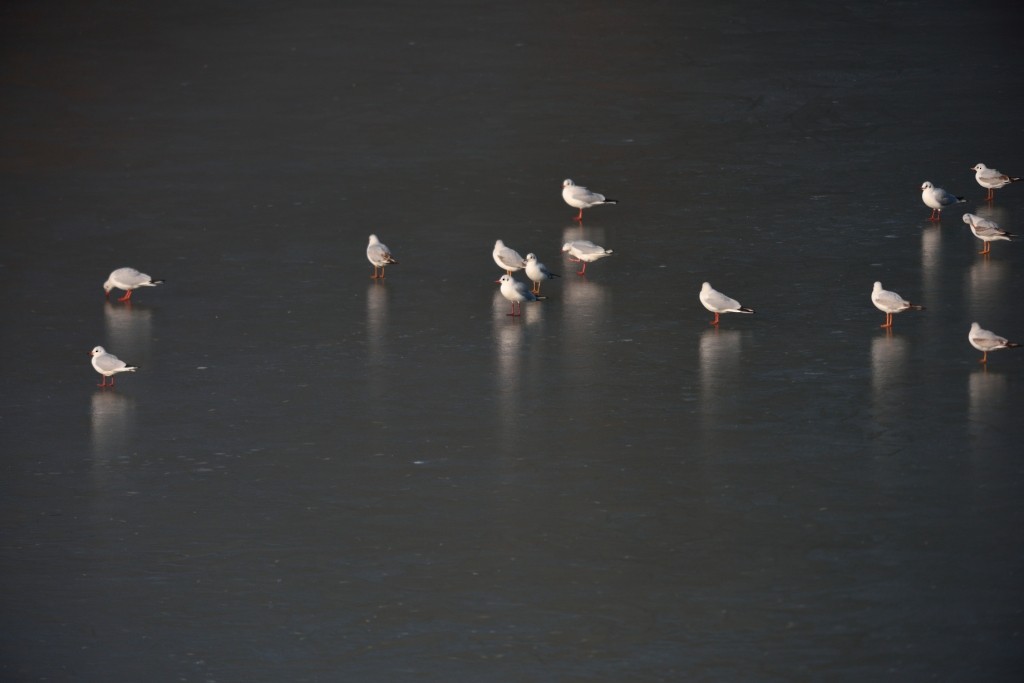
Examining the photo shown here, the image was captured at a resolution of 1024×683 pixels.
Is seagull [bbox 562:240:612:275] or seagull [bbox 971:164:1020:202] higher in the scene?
seagull [bbox 971:164:1020:202]

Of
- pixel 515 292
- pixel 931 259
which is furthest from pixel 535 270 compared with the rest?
Result: pixel 931 259

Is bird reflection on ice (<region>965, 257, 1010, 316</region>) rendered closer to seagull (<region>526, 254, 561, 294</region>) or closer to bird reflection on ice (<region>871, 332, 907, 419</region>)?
bird reflection on ice (<region>871, 332, 907, 419</region>)

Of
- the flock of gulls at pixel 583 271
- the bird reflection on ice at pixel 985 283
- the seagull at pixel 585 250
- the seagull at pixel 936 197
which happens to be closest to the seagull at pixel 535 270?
the flock of gulls at pixel 583 271

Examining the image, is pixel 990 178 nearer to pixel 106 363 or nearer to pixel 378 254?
pixel 378 254

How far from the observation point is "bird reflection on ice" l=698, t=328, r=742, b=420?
501 inches

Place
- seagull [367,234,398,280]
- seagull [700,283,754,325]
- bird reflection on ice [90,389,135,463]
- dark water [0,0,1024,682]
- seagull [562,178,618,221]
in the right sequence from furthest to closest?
seagull [562,178,618,221] < seagull [367,234,398,280] < seagull [700,283,754,325] < bird reflection on ice [90,389,135,463] < dark water [0,0,1024,682]

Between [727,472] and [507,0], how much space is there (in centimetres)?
1978

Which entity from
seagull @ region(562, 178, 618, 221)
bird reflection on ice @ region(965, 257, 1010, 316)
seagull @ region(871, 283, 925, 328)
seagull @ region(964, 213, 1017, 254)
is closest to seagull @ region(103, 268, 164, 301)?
seagull @ region(562, 178, 618, 221)

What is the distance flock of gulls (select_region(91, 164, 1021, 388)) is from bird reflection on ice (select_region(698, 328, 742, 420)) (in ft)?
0.89

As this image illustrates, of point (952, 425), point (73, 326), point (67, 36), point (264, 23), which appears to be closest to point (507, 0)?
point (264, 23)

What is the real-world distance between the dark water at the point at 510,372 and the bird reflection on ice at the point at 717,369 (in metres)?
0.05

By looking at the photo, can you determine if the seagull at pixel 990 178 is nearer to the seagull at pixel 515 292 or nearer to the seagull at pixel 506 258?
the seagull at pixel 506 258

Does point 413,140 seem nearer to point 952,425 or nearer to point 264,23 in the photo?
point 264,23

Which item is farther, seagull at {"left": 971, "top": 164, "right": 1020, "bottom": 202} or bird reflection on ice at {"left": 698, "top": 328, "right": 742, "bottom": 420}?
seagull at {"left": 971, "top": 164, "right": 1020, "bottom": 202}
